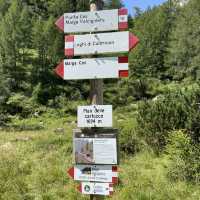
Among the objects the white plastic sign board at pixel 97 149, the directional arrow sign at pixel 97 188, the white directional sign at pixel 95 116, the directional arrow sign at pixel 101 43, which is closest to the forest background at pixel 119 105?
the directional arrow sign at pixel 97 188

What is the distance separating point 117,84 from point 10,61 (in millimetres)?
→ 13299

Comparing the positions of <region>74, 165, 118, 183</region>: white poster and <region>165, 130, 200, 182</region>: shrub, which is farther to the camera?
<region>165, 130, 200, 182</region>: shrub

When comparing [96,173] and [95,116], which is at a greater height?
[95,116]

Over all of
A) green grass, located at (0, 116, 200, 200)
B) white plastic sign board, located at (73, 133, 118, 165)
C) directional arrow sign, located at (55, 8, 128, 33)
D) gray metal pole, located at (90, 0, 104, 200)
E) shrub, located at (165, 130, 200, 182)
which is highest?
directional arrow sign, located at (55, 8, 128, 33)

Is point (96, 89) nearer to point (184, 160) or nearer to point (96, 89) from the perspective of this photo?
point (96, 89)

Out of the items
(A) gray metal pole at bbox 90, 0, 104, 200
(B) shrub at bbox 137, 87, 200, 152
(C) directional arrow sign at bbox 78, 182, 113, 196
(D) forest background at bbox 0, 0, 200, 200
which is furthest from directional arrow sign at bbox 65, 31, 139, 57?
(B) shrub at bbox 137, 87, 200, 152

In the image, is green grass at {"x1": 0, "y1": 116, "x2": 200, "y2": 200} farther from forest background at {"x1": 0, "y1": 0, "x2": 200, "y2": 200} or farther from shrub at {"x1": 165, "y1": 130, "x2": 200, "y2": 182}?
shrub at {"x1": 165, "y1": 130, "x2": 200, "y2": 182}

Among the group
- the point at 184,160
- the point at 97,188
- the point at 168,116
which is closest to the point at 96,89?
the point at 97,188

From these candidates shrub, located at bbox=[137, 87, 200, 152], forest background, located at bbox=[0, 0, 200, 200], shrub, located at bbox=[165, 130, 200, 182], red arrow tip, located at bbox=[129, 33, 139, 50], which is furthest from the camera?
shrub, located at bbox=[137, 87, 200, 152]

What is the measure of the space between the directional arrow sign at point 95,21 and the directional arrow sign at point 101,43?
97mm

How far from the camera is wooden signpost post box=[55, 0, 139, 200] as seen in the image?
630cm

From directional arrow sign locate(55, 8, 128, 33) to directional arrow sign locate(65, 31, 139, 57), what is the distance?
3.8 inches

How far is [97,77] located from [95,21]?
772mm

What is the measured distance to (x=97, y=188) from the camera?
20.9 ft
